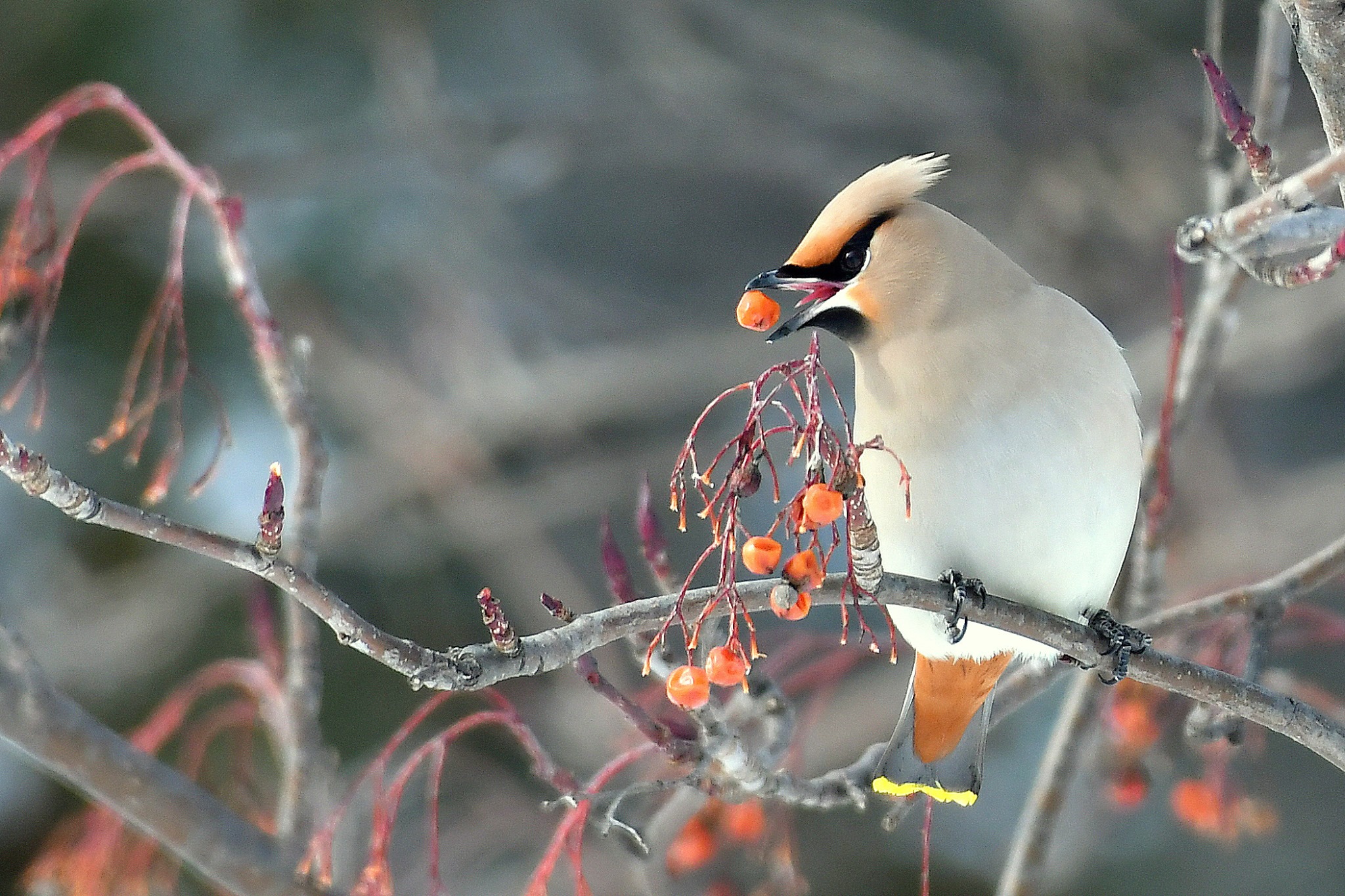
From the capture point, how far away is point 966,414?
2502mm

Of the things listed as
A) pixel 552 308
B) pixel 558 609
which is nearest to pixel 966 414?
pixel 558 609

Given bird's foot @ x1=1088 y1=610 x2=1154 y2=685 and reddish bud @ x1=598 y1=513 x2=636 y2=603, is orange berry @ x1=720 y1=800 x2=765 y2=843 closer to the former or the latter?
bird's foot @ x1=1088 y1=610 x2=1154 y2=685

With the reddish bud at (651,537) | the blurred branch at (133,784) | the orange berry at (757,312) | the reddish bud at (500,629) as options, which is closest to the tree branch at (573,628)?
the reddish bud at (500,629)

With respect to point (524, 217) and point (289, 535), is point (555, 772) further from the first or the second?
point (524, 217)

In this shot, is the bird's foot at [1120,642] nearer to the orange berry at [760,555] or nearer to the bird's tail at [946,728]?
the bird's tail at [946,728]

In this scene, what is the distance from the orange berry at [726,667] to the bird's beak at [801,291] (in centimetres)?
60

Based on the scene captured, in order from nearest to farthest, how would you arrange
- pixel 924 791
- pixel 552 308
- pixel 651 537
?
pixel 651 537 → pixel 924 791 → pixel 552 308

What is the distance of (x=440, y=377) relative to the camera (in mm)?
5777

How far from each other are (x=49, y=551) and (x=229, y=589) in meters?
0.51

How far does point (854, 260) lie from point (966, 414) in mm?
308

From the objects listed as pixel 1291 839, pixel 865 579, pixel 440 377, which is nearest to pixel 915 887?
pixel 1291 839

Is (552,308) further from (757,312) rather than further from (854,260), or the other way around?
(757,312)

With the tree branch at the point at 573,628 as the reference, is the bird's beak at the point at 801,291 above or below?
above

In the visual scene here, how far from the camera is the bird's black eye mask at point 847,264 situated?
8.41 feet
